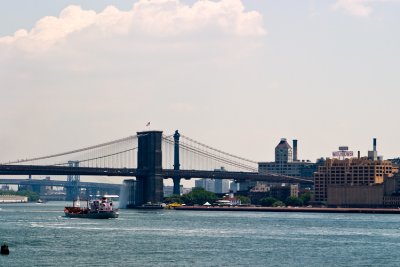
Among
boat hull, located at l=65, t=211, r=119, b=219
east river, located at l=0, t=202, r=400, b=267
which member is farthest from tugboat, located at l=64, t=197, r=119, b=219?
east river, located at l=0, t=202, r=400, b=267

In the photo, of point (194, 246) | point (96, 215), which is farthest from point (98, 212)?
point (194, 246)

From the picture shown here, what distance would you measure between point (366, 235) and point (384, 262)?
3647 centimetres

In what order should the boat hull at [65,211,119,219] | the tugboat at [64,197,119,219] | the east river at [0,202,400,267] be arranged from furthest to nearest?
1. the tugboat at [64,197,119,219]
2. the boat hull at [65,211,119,219]
3. the east river at [0,202,400,267]

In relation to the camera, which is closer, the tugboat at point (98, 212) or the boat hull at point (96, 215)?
the boat hull at point (96, 215)

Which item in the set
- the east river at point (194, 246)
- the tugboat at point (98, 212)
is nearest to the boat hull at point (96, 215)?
the tugboat at point (98, 212)

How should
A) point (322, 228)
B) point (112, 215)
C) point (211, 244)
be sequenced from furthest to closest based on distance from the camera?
point (112, 215), point (322, 228), point (211, 244)

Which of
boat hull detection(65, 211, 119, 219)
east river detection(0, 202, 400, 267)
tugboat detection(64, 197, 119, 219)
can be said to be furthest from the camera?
tugboat detection(64, 197, 119, 219)

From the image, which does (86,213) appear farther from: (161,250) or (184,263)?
(184,263)

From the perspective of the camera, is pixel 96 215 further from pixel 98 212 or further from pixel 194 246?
pixel 194 246

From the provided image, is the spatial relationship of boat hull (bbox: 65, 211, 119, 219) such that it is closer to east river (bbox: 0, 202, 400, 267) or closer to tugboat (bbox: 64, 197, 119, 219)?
tugboat (bbox: 64, 197, 119, 219)

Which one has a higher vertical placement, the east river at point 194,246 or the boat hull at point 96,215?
the boat hull at point 96,215

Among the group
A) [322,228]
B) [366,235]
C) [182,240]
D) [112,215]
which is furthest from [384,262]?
[112,215]

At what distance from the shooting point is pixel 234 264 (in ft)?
266

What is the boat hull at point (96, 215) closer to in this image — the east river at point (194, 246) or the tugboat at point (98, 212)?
the tugboat at point (98, 212)
